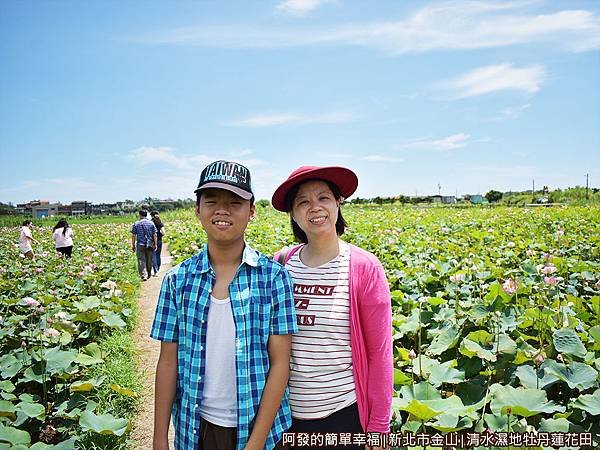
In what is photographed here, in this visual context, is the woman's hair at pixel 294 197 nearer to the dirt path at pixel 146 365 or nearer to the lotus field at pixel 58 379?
the lotus field at pixel 58 379

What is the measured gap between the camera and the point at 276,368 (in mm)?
1618

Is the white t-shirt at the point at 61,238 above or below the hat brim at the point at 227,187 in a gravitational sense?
below

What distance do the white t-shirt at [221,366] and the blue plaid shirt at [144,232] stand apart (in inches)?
304

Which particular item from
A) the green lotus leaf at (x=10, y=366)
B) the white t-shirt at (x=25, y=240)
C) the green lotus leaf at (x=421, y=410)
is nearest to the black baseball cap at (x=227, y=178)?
the green lotus leaf at (x=421, y=410)

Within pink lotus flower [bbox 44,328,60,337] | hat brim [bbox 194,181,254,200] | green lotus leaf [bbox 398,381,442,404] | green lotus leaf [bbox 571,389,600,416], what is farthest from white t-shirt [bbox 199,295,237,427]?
pink lotus flower [bbox 44,328,60,337]

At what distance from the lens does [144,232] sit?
888 centimetres

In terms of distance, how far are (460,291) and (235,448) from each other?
3515mm

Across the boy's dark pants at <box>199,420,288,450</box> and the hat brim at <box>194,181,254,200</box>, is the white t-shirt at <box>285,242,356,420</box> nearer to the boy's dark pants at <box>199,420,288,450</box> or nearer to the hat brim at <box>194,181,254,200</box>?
the boy's dark pants at <box>199,420,288,450</box>

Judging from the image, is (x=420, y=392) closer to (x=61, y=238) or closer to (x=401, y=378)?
(x=401, y=378)

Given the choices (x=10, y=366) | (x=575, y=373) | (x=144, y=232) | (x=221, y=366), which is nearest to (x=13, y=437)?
(x=10, y=366)

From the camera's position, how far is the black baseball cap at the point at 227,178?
1.63 metres

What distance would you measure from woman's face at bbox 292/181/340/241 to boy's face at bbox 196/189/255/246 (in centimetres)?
23

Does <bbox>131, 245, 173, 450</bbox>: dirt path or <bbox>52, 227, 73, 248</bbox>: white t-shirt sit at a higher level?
<bbox>52, 227, 73, 248</bbox>: white t-shirt

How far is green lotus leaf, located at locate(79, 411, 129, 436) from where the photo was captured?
8.48 feet
